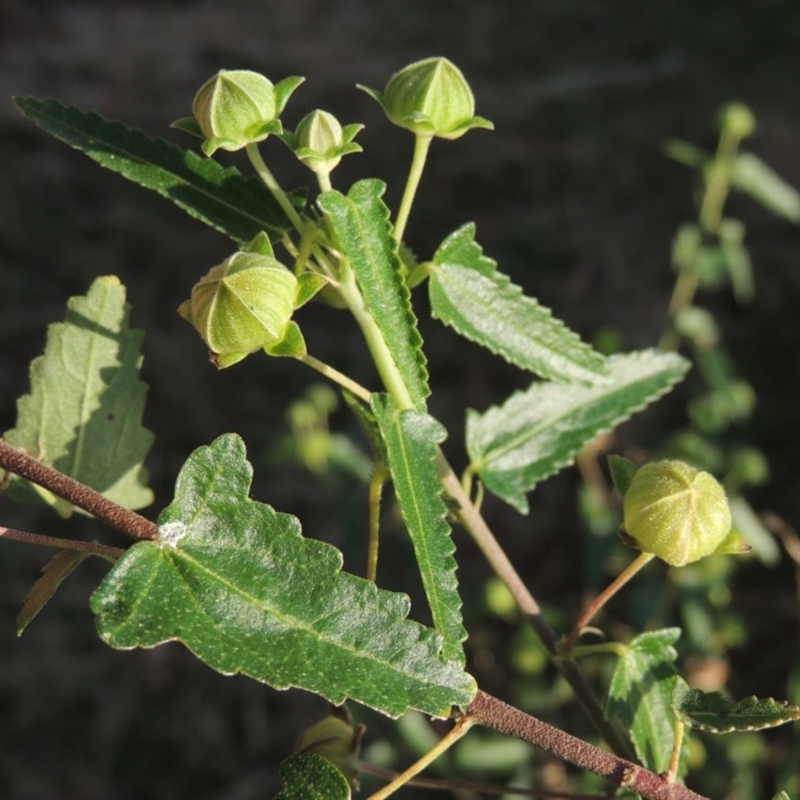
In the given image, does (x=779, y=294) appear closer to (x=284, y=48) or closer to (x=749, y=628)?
(x=749, y=628)

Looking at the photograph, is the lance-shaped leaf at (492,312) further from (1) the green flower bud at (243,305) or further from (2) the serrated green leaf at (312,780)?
(2) the serrated green leaf at (312,780)

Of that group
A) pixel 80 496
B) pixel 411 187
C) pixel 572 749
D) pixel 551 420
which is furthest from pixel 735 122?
pixel 80 496

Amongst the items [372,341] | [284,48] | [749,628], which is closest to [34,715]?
[749,628]

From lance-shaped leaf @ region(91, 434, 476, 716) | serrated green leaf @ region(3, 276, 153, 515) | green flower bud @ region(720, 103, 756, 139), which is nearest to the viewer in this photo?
lance-shaped leaf @ region(91, 434, 476, 716)

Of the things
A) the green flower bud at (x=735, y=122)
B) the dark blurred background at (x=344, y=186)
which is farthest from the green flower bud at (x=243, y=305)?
the green flower bud at (x=735, y=122)

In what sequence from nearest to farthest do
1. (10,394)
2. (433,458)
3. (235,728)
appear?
(433,458)
(235,728)
(10,394)

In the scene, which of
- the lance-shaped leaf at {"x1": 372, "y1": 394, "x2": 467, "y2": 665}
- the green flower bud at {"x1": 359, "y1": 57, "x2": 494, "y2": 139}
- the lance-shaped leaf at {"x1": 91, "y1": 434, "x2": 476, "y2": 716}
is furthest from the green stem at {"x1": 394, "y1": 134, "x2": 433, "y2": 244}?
the lance-shaped leaf at {"x1": 91, "y1": 434, "x2": 476, "y2": 716}

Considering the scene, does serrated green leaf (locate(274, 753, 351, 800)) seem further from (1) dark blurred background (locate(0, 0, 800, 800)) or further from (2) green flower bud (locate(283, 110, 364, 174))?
(1) dark blurred background (locate(0, 0, 800, 800))
